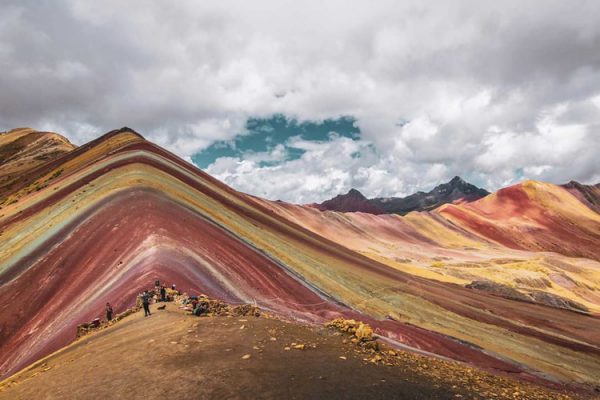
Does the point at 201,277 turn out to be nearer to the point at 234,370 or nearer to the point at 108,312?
the point at 108,312

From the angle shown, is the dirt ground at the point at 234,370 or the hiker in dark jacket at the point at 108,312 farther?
the hiker in dark jacket at the point at 108,312

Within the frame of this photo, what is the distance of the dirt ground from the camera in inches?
442

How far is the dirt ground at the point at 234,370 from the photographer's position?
1123cm

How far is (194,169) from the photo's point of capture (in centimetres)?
7862

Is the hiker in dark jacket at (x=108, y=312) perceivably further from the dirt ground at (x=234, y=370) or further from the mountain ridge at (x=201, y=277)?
the dirt ground at (x=234, y=370)

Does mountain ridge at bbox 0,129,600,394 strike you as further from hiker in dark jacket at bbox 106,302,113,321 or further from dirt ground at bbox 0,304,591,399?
dirt ground at bbox 0,304,591,399

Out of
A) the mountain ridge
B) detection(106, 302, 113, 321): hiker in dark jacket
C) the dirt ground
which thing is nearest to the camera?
the dirt ground

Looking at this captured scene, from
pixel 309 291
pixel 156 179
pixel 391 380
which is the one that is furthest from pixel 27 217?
pixel 391 380

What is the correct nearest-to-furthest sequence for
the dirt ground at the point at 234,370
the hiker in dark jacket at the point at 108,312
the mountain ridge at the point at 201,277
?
the dirt ground at the point at 234,370
the hiker in dark jacket at the point at 108,312
the mountain ridge at the point at 201,277

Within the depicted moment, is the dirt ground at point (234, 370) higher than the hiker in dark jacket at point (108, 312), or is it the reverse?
the dirt ground at point (234, 370)

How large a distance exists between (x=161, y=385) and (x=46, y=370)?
7.44m

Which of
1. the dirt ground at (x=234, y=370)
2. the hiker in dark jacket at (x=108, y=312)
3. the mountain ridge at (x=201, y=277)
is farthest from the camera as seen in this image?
the mountain ridge at (x=201, y=277)

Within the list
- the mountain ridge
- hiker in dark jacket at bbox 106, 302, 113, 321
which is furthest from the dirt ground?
the mountain ridge

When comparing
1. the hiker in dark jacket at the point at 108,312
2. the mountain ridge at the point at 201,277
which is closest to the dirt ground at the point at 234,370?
the hiker in dark jacket at the point at 108,312
